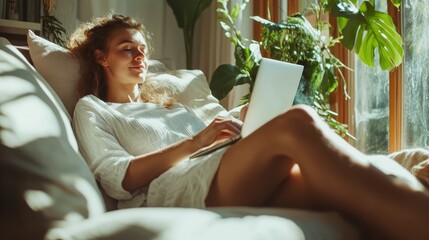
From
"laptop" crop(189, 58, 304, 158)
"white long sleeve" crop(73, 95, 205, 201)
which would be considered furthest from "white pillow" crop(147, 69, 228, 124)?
"laptop" crop(189, 58, 304, 158)

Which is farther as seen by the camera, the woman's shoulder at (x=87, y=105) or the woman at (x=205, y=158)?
the woman's shoulder at (x=87, y=105)

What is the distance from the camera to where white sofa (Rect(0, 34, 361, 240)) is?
0.79 metres

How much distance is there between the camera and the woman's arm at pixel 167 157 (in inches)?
57.1

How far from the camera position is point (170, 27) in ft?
11.8

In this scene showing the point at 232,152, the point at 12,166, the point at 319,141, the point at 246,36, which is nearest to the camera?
the point at 12,166

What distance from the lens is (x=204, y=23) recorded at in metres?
3.54

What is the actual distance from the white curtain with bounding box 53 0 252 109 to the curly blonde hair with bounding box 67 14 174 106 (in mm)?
1098

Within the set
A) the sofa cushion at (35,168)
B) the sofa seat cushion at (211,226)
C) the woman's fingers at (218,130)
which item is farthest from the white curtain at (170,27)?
the sofa seat cushion at (211,226)

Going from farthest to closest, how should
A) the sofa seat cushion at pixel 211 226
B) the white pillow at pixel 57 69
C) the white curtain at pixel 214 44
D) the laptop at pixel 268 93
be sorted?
the white curtain at pixel 214 44
the white pillow at pixel 57 69
the laptop at pixel 268 93
the sofa seat cushion at pixel 211 226

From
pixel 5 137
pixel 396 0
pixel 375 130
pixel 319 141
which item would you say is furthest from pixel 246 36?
pixel 5 137

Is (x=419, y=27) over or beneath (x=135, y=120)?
over

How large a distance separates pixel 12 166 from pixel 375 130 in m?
1.91

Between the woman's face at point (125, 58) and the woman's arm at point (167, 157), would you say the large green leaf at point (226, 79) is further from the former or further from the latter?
the woman's arm at point (167, 157)

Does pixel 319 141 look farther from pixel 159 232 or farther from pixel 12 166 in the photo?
pixel 12 166
